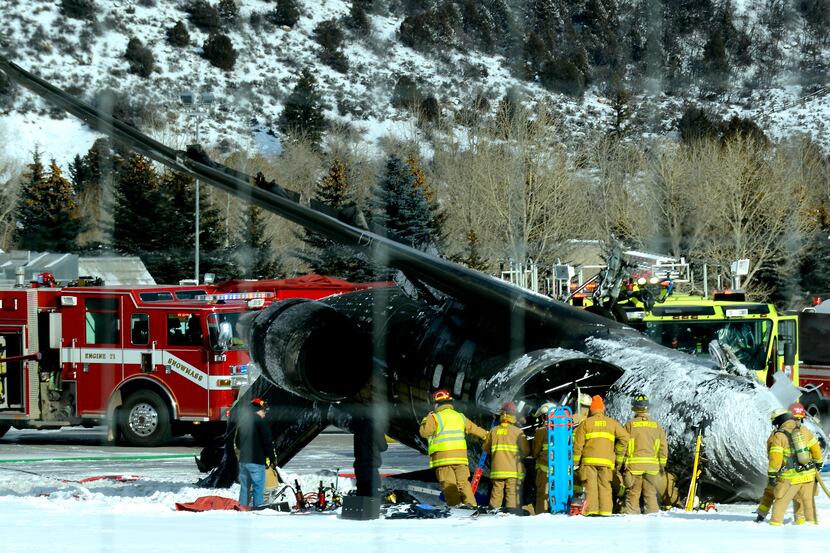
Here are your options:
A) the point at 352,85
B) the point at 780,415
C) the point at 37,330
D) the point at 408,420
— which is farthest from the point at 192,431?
the point at 352,85

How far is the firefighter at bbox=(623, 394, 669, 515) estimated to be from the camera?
411 inches

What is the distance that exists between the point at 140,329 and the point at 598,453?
39.7 ft

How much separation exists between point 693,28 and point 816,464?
9.70 m

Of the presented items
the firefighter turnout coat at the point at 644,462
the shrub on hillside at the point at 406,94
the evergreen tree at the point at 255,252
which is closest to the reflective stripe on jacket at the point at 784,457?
the firefighter turnout coat at the point at 644,462

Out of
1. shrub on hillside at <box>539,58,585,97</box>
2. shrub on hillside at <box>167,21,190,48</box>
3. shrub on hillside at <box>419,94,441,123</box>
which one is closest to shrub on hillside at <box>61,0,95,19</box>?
shrub on hillside at <box>167,21,190,48</box>

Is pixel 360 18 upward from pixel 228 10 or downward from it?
downward

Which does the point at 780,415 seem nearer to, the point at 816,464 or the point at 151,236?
the point at 816,464

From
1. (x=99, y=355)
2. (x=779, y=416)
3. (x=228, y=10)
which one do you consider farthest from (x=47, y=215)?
(x=779, y=416)

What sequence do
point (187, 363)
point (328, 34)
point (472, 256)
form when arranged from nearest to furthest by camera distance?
point (187, 363) → point (472, 256) → point (328, 34)

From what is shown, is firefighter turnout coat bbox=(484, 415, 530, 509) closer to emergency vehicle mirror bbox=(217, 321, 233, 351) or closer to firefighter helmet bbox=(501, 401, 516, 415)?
firefighter helmet bbox=(501, 401, 516, 415)

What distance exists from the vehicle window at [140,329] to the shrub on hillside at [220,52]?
1768 cm

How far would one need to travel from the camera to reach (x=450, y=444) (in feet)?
37.6

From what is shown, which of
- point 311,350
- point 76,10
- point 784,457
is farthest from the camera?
point 76,10

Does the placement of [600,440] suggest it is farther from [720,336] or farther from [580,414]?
[720,336]
